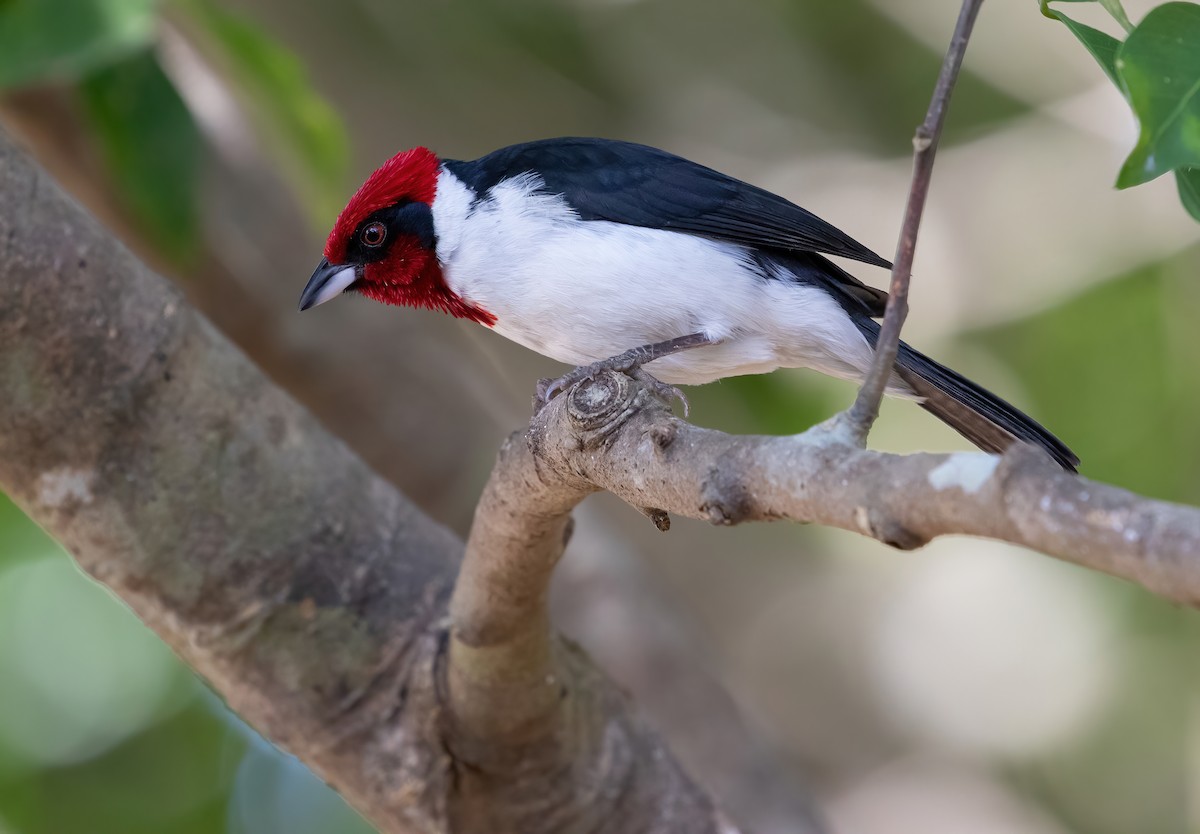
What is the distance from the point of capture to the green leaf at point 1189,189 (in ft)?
4.87

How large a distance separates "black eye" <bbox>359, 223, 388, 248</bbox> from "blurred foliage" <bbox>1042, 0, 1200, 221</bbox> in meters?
1.82

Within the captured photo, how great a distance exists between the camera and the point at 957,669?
5.06 m

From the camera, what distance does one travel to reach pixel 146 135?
3271mm

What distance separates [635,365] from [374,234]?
2.69 ft

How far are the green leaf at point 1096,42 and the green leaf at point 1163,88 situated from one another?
2.1 inches

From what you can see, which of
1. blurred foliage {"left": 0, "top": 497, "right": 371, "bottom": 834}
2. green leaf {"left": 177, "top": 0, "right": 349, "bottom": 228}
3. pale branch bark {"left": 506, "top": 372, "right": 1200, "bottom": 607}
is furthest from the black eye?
blurred foliage {"left": 0, "top": 497, "right": 371, "bottom": 834}

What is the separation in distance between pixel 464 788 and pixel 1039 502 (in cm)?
169

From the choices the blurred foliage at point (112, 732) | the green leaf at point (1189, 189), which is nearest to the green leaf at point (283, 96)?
the blurred foliage at point (112, 732)

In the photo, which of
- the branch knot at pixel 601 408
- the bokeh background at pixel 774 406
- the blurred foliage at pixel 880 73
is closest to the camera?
the branch knot at pixel 601 408

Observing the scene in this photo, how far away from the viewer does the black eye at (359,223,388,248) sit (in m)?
3.01

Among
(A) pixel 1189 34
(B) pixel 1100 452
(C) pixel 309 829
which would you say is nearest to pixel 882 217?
(B) pixel 1100 452

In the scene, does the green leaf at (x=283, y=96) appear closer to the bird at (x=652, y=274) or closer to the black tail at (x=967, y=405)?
the bird at (x=652, y=274)

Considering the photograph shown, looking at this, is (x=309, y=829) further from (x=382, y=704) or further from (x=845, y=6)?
(x=845, y=6)

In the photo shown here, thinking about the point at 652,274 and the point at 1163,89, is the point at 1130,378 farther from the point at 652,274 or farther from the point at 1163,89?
the point at 1163,89
